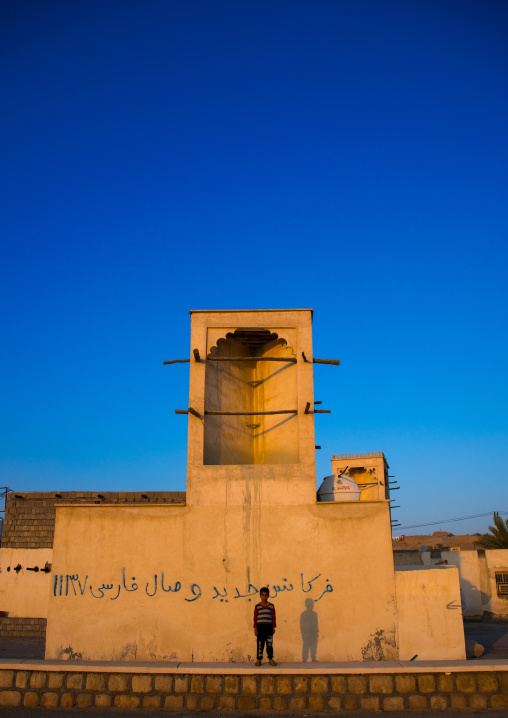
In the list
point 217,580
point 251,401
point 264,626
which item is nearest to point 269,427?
point 251,401

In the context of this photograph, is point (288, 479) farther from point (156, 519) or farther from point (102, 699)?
point (102, 699)

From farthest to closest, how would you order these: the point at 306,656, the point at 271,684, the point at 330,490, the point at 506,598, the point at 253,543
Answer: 1. the point at 506,598
2. the point at 330,490
3. the point at 253,543
4. the point at 306,656
5. the point at 271,684

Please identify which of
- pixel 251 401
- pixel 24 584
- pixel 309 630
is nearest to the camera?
pixel 309 630

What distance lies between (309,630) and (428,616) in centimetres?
217

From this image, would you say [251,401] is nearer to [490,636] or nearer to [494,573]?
[490,636]

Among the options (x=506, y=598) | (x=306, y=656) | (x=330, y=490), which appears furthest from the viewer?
(x=506, y=598)

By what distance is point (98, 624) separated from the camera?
9867 mm

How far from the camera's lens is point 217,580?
9.98 meters

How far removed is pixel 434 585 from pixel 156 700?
535 cm

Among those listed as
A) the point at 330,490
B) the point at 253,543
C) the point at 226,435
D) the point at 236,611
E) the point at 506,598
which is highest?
the point at 226,435

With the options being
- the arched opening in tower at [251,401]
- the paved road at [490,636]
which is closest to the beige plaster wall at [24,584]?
the arched opening in tower at [251,401]

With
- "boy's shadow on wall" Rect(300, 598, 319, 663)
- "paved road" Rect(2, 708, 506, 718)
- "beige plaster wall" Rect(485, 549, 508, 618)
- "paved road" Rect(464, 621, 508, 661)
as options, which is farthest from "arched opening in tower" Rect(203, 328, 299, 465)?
"beige plaster wall" Rect(485, 549, 508, 618)

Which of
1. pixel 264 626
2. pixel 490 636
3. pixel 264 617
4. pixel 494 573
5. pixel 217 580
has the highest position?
pixel 217 580

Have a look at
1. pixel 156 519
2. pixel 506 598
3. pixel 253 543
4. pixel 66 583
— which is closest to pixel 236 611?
pixel 253 543
